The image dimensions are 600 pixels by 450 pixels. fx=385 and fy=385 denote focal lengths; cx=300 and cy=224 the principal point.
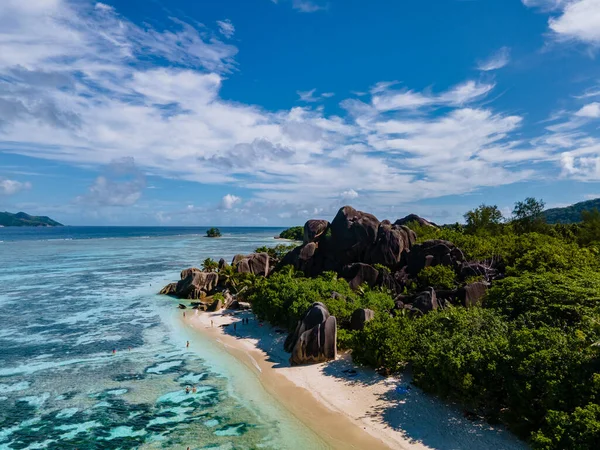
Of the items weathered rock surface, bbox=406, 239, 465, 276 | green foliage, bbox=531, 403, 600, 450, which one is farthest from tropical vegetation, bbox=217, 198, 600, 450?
weathered rock surface, bbox=406, 239, 465, 276

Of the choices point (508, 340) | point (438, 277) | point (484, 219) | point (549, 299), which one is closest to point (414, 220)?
point (484, 219)

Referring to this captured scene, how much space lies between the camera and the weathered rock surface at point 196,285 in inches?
2268

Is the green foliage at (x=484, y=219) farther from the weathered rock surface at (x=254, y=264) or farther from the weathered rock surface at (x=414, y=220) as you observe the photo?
the weathered rock surface at (x=254, y=264)

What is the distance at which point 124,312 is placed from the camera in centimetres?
4994

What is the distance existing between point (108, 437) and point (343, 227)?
1562 inches

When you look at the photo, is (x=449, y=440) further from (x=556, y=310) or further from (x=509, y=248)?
(x=509, y=248)

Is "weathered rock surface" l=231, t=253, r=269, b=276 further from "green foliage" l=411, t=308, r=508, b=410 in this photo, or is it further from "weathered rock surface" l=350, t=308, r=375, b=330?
"green foliage" l=411, t=308, r=508, b=410

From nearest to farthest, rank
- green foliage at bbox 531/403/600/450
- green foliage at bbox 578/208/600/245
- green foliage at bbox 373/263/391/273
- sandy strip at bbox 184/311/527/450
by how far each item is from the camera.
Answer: green foliage at bbox 531/403/600/450 < sandy strip at bbox 184/311/527/450 < green foliage at bbox 373/263/391/273 < green foliage at bbox 578/208/600/245

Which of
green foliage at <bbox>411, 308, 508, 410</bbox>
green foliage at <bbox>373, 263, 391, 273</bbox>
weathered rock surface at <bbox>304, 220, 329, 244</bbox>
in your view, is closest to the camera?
green foliage at <bbox>411, 308, 508, 410</bbox>

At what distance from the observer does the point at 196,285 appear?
57.9 m

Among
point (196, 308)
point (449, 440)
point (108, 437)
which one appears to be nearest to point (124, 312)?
point (196, 308)

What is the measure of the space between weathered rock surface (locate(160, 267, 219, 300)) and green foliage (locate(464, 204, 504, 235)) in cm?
4775

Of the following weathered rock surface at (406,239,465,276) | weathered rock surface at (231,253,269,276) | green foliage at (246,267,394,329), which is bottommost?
green foliage at (246,267,394,329)

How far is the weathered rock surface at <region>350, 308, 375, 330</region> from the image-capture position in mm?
31812
